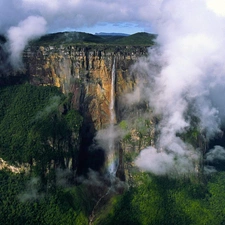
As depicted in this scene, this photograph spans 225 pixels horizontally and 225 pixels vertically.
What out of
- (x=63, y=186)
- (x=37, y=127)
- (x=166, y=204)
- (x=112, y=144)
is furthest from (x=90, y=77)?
(x=166, y=204)

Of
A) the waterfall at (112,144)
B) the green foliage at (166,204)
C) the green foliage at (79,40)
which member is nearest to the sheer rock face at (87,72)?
the waterfall at (112,144)

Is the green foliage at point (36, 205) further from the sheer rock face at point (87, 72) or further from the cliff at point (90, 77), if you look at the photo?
the sheer rock face at point (87, 72)

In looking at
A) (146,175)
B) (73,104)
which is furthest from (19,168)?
(146,175)

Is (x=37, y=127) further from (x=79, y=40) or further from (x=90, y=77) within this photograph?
(x=79, y=40)

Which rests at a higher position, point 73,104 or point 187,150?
point 73,104

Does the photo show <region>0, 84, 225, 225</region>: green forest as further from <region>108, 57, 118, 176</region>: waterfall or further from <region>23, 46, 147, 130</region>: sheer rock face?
<region>108, 57, 118, 176</region>: waterfall

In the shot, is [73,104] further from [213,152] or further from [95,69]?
[213,152]

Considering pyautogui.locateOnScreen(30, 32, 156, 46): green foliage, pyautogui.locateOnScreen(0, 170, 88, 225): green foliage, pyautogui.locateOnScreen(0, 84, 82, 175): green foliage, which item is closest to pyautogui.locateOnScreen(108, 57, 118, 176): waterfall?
pyautogui.locateOnScreen(0, 84, 82, 175): green foliage
